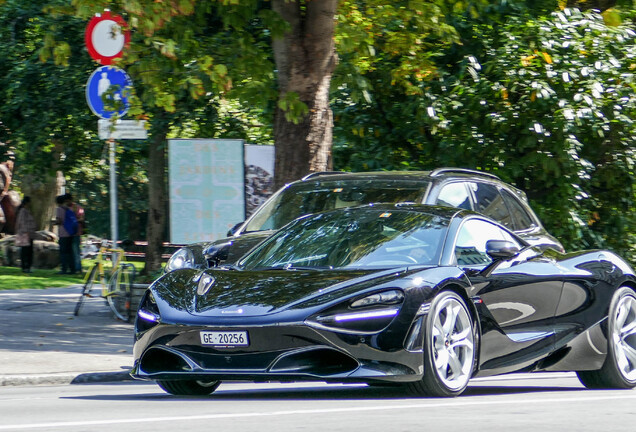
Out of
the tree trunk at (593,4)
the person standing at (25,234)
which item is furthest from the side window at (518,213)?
the person standing at (25,234)

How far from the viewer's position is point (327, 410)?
680cm

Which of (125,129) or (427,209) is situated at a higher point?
(125,129)

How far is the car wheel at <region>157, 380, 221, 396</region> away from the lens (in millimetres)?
8383

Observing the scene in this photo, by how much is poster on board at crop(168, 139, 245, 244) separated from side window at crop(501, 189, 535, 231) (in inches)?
145

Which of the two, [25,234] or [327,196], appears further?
[25,234]

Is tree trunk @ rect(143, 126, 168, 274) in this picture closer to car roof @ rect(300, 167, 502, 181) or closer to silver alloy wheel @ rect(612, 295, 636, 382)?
car roof @ rect(300, 167, 502, 181)

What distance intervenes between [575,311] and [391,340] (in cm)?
221

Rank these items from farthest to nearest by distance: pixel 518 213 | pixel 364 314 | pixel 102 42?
pixel 102 42
pixel 518 213
pixel 364 314

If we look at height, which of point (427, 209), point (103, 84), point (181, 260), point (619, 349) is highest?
point (103, 84)

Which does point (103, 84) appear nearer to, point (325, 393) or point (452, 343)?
point (325, 393)

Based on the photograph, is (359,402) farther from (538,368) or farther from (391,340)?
(538,368)

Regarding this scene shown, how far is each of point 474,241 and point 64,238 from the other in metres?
19.0

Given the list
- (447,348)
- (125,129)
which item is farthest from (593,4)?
(447,348)

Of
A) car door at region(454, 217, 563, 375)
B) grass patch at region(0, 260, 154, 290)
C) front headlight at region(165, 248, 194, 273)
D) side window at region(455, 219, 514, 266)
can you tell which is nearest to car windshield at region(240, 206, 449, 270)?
side window at region(455, 219, 514, 266)
